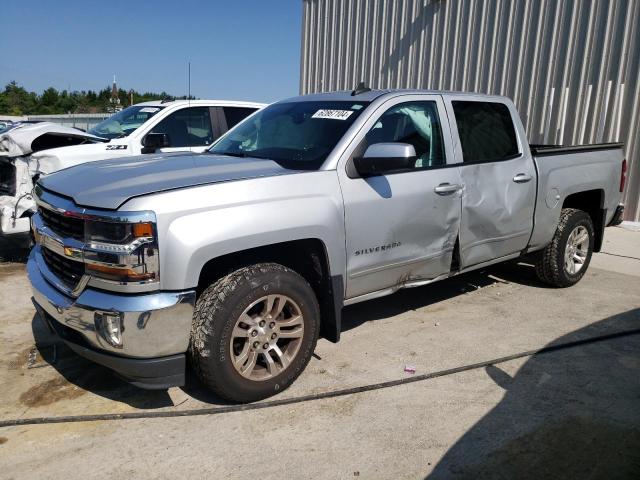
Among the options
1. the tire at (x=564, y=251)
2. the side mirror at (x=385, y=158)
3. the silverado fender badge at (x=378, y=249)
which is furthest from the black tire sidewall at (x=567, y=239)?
the side mirror at (x=385, y=158)

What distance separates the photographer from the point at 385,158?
11.4 ft

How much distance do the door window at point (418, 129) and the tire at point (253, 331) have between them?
55.2 inches

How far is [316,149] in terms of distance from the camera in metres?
3.79

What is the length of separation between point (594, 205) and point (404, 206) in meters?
3.17

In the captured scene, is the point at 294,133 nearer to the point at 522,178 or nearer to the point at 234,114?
the point at 522,178

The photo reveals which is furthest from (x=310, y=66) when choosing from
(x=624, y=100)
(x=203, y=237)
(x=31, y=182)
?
(x=203, y=237)

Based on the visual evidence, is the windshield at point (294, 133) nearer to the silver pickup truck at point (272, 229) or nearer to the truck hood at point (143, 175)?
the silver pickup truck at point (272, 229)

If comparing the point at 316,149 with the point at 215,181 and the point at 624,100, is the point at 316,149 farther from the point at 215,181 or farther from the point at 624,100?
the point at 624,100

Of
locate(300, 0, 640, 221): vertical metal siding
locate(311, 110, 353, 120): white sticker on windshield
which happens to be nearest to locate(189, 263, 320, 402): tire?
locate(311, 110, 353, 120): white sticker on windshield

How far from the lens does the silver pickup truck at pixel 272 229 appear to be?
2.85 m

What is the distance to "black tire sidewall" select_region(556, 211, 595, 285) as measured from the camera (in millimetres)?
5535

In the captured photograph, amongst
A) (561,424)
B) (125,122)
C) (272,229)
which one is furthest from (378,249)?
(125,122)

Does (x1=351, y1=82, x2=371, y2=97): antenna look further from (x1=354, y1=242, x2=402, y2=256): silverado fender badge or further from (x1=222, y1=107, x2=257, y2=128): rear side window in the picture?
(x1=222, y1=107, x2=257, y2=128): rear side window

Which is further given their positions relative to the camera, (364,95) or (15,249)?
(15,249)
